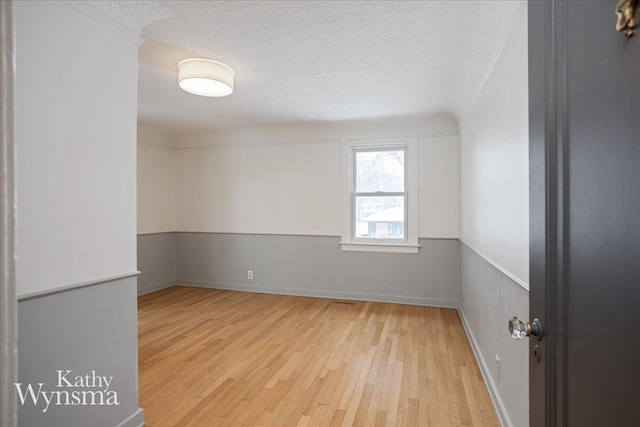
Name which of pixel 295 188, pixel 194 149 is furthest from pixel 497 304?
pixel 194 149

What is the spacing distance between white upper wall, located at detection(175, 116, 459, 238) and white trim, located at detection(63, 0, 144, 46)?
2.92 meters

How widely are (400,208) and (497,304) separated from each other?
2.44m

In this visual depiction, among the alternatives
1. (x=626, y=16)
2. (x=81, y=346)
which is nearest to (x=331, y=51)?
(x=626, y=16)

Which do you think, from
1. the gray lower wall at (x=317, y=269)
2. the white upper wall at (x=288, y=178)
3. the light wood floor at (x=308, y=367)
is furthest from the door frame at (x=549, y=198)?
the white upper wall at (x=288, y=178)

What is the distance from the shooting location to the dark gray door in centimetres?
53

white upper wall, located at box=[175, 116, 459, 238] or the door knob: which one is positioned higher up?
white upper wall, located at box=[175, 116, 459, 238]

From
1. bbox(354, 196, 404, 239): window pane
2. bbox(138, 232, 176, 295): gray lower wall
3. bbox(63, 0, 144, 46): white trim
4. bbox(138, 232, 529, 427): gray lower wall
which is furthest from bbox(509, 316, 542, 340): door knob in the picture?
bbox(138, 232, 176, 295): gray lower wall

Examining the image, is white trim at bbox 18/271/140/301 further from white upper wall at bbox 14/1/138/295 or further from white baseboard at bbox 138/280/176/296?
white baseboard at bbox 138/280/176/296

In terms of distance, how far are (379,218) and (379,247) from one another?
0.41 m

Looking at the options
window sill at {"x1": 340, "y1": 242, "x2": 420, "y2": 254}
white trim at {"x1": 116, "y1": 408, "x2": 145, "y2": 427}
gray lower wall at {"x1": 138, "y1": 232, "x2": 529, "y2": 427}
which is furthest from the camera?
window sill at {"x1": 340, "y1": 242, "x2": 420, "y2": 254}

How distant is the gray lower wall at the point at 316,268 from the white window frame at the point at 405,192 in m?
0.11

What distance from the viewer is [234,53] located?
2398 mm

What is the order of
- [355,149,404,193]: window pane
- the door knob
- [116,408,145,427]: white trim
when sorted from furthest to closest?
[355,149,404,193]: window pane < [116,408,145,427]: white trim < the door knob

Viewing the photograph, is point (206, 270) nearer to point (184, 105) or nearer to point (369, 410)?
point (184, 105)
